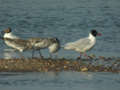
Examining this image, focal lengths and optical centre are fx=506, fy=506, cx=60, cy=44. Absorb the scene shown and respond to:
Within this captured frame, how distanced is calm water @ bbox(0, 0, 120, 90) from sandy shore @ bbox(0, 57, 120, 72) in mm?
571

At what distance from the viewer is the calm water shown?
1063cm

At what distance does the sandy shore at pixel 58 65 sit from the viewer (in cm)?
1227

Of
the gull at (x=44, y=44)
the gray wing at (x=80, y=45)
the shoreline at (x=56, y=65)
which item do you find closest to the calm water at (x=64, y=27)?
the gull at (x=44, y=44)

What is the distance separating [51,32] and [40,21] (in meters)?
3.34

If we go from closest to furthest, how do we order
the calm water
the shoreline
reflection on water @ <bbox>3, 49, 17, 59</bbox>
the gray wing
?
the calm water, the shoreline, the gray wing, reflection on water @ <bbox>3, 49, 17, 59</bbox>

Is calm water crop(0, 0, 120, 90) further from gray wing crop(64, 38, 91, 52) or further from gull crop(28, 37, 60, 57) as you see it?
gray wing crop(64, 38, 91, 52)

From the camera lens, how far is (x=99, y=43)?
53.9 ft

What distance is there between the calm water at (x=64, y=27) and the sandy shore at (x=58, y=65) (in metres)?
0.57

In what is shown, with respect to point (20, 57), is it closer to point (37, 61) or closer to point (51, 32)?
point (37, 61)

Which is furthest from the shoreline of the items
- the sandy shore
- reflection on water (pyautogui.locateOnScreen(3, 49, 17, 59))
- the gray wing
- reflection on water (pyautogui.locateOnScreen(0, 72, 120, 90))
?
reflection on water (pyautogui.locateOnScreen(3, 49, 17, 59))

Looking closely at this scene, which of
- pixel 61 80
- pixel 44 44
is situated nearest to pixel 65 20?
pixel 44 44

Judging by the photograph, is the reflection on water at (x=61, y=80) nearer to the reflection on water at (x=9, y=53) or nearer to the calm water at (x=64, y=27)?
the calm water at (x=64, y=27)

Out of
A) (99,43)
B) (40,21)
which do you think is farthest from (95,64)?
(40,21)

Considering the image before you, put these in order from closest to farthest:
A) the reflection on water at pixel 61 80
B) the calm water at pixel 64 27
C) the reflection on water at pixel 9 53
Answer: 1. the reflection on water at pixel 61 80
2. the calm water at pixel 64 27
3. the reflection on water at pixel 9 53
